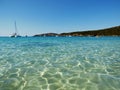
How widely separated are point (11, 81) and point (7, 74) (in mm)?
1388

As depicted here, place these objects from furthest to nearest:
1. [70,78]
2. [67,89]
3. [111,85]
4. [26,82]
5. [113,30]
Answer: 1. [113,30]
2. [70,78]
3. [26,82]
4. [111,85]
5. [67,89]

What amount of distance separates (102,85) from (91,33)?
638 feet

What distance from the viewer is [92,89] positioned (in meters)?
6.81

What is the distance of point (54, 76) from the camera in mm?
8789

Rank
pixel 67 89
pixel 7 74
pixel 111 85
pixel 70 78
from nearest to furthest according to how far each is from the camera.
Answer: pixel 67 89
pixel 111 85
pixel 70 78
pixel 7 74

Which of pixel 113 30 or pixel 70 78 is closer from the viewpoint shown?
pixel 70 78

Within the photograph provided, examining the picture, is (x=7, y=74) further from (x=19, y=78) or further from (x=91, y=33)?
(x=91, y=33)

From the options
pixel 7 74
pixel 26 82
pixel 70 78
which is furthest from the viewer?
pixel 7 74

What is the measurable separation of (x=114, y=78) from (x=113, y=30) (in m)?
190

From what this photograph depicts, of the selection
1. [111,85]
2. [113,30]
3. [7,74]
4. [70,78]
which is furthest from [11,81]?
[113,30]

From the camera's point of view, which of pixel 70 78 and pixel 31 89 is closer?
pixel 31 89

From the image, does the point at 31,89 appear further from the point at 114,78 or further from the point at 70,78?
the point at 114,78

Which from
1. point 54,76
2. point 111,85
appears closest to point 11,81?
point 54,76

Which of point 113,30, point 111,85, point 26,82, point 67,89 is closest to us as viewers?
point 67,89
